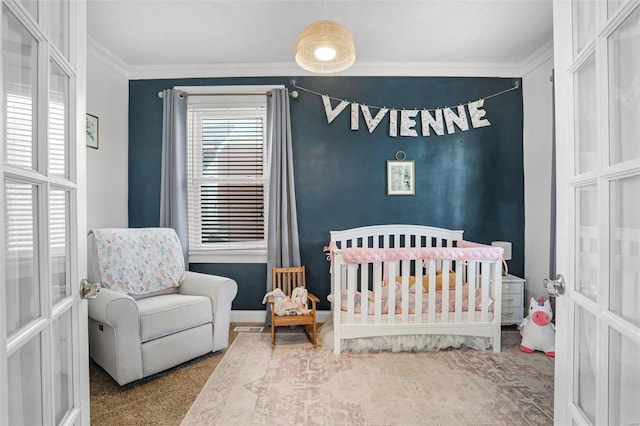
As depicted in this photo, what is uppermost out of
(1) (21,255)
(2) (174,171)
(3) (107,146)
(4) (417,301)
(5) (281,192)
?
(3) (107,146)

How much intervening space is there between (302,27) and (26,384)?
2793 millimetres

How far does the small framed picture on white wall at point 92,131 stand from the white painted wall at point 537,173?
13.2ft

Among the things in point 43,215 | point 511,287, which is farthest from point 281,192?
point 43,215

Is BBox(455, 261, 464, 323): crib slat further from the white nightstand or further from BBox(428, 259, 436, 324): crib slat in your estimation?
the white nightstand

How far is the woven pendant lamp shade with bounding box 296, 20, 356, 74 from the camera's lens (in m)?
2.00

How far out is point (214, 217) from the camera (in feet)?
11.6

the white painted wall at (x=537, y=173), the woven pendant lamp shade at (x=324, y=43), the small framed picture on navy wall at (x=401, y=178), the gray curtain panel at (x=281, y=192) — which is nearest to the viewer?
the woven pendant lamp shade at (x=324, y=43)

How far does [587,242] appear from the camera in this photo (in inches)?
36.3

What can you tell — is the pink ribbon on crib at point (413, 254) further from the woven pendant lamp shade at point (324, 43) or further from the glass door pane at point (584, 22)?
the glass door pane at point (584, 22)

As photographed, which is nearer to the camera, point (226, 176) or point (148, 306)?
point (148, 306)

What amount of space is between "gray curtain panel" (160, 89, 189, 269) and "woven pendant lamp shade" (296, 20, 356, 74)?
→ 172 cm

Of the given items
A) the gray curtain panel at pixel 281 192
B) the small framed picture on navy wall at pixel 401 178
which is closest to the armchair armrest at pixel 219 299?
the gray curtain panel at pixel 281 192

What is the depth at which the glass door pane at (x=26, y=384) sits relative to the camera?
0.71 m

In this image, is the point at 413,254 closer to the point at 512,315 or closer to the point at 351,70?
the point at 512,315
